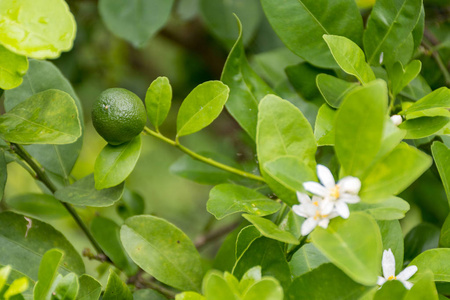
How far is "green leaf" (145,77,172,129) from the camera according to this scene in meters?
0.67

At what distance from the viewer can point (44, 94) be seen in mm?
652

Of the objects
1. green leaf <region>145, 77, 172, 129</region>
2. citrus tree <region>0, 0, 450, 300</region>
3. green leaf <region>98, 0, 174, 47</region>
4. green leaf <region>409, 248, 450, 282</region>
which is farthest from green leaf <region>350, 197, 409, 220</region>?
green leaf <region>98, 0, 174, 47</region>

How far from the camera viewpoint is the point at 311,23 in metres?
0.76

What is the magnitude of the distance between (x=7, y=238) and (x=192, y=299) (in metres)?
0.33

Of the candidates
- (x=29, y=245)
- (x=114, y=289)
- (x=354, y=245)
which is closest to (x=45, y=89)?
(x=29, y=245)

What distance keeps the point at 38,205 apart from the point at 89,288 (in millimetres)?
447

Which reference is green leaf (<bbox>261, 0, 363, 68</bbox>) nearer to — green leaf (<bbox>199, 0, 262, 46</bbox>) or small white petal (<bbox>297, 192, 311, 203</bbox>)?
small white petal (<bbox>297, 192, 311, 203</bbox>)

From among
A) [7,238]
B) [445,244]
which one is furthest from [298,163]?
[7,238]

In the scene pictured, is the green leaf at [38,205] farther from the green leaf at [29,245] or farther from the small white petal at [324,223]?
the small white petal at [324,223]

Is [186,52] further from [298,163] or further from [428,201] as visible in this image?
[298,163]

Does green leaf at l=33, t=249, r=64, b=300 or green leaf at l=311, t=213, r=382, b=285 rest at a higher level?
green leaf at l=311, t=213, r=382, b=285

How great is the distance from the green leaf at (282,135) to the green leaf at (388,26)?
0.29 m

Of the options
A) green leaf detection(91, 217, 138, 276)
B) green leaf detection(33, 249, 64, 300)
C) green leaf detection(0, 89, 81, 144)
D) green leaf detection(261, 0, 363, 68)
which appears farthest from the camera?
green leaf detection(91, 217, 138, 276)

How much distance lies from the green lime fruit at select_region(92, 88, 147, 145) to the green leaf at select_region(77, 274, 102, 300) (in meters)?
0.19
